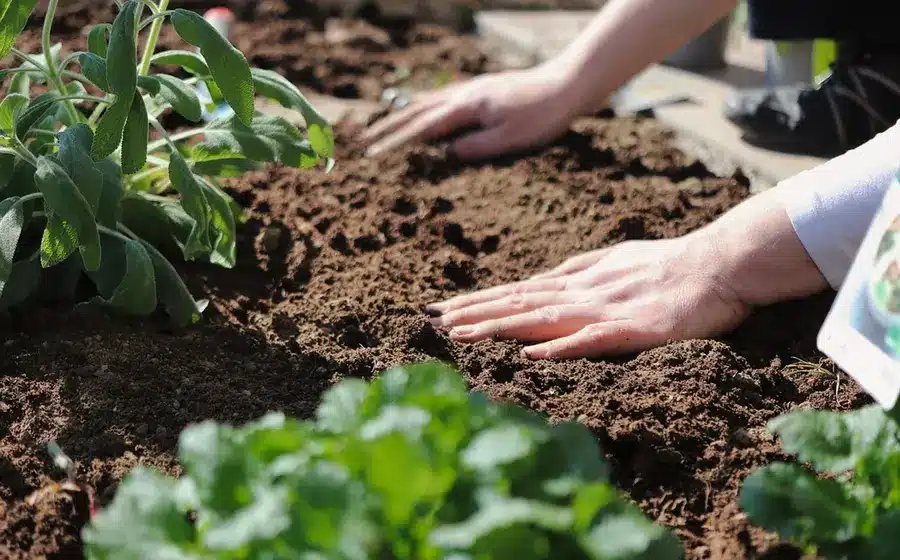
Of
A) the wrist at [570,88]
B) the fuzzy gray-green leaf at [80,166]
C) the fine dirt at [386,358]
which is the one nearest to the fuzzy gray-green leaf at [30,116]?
the fuzzy gray-green leaf at [80,166]

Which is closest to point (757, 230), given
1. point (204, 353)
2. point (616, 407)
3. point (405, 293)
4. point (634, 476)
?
point (616, 407)

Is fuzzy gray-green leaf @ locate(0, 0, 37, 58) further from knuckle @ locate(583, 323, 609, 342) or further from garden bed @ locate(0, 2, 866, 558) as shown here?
knuckle @ locate(583, 323, 609, 342)

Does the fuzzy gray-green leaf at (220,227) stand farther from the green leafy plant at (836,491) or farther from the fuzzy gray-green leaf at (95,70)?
the green leafy plant at (836,491)

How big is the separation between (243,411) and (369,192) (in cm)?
113

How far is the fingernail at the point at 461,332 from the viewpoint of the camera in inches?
75.0

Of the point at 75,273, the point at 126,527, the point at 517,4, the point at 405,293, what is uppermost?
the point at 126,527

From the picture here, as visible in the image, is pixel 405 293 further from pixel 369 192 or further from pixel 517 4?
pixel 517 4

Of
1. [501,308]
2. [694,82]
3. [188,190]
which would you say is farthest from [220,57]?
[694,82]

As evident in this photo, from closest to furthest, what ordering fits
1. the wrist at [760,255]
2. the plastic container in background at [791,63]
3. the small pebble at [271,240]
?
1. the wrist at [760,255]
2. the small pebble at [271,240]
3. the plastic container in background at [791,63]

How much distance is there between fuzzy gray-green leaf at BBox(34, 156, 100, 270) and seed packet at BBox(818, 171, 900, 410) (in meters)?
1.12

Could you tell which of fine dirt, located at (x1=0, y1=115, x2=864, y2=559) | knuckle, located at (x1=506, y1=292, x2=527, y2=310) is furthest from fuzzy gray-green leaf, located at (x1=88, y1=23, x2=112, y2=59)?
knuckle, located at (x1=506, y1=292, x2=527, y2=310)

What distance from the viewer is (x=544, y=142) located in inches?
117

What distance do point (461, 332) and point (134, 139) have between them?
690mm

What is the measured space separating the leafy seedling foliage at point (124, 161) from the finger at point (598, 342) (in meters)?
0.59
